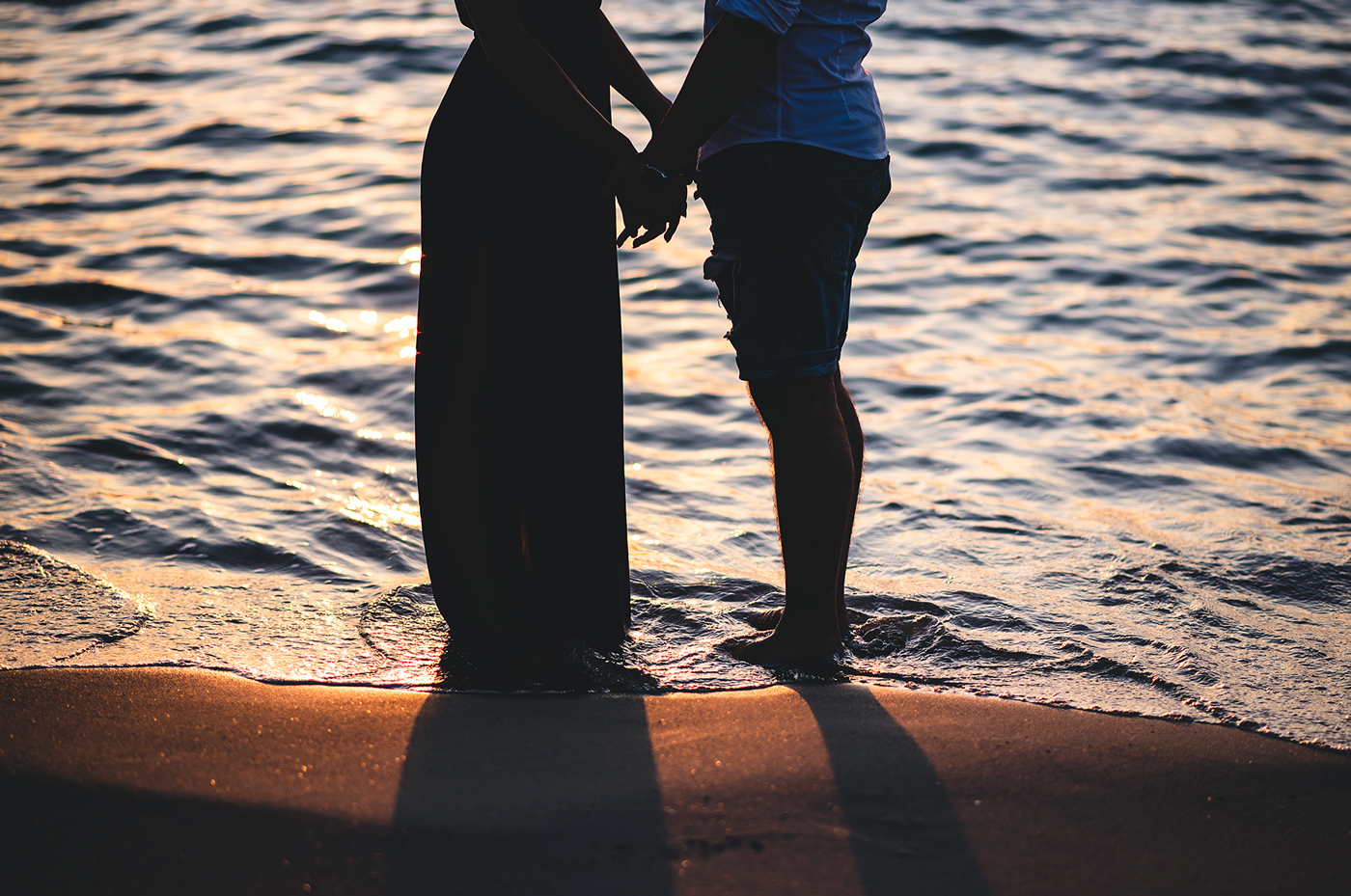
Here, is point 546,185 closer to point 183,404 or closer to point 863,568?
point 863,568

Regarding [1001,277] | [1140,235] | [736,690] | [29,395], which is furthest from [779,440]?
[1140,235]

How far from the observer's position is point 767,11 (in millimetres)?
2129

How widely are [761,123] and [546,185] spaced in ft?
1.46

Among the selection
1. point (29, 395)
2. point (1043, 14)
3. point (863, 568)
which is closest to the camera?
point (863, 568)

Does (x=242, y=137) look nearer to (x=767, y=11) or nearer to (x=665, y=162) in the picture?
(x=665, y=162)

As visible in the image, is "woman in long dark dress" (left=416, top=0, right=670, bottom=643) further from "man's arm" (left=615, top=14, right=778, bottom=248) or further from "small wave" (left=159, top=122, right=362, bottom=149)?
"small wave" (left=159, top=122, right=362, bottom=149)

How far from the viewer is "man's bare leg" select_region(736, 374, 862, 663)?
236cm

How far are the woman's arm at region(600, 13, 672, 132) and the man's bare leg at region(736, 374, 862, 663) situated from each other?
667 mm

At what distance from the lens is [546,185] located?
2.38 meters

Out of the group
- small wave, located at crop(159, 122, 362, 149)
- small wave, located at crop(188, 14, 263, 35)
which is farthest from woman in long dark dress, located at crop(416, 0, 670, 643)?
small wave, located at crop(188, 14, 263, 35)

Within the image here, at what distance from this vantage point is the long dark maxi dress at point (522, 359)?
7.75 feet

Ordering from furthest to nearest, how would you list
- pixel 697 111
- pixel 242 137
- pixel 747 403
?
pixel 242 137
pixel 747 403
pixel 697 111

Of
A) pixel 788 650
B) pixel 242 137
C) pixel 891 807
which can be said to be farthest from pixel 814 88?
pixel 242 137

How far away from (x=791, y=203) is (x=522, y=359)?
631 millimetres
